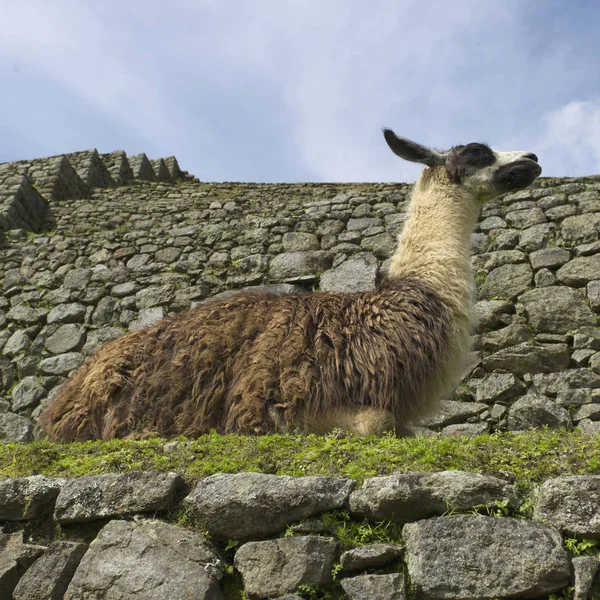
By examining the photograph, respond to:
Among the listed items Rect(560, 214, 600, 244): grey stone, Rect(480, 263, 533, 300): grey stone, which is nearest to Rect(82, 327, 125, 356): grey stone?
Rect(480, 263, 533, 300): grey stone

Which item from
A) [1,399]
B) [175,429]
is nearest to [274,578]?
[175,429]

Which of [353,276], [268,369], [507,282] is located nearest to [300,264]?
[353,276]

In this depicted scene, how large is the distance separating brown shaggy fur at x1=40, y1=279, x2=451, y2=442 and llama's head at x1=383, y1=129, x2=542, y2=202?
1213 mm

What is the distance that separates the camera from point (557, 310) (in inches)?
241

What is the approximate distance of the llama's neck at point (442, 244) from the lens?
14.4 ft

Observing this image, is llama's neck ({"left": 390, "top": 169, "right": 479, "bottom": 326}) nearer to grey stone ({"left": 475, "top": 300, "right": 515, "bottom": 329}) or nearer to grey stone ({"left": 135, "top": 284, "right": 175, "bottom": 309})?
grey stone ({"left": 475, "top": 300, "right": 515, "bottom": 329})

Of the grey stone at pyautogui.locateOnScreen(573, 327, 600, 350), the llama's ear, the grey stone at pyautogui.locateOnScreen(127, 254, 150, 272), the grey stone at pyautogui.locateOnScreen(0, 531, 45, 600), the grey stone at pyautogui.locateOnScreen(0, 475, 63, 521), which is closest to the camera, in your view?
the grey stone at pyautogui.locateOnScreen(0, 531, 45, 600)

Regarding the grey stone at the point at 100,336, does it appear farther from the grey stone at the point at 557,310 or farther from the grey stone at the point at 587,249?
the grey stone at the point at 587,249

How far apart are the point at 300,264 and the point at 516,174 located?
9.60 ft

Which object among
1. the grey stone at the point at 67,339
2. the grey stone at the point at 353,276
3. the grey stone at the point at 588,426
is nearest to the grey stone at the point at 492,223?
the grey stone at the point at 353,276

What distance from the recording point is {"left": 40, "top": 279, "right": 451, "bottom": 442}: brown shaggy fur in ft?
12.3

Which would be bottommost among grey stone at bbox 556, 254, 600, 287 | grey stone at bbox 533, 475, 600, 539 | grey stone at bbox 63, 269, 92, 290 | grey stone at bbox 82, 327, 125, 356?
grey stone at bbox 533, 475, 600, 539

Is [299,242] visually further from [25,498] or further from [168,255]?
[25,498]

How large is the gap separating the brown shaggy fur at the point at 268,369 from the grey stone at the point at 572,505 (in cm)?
156
